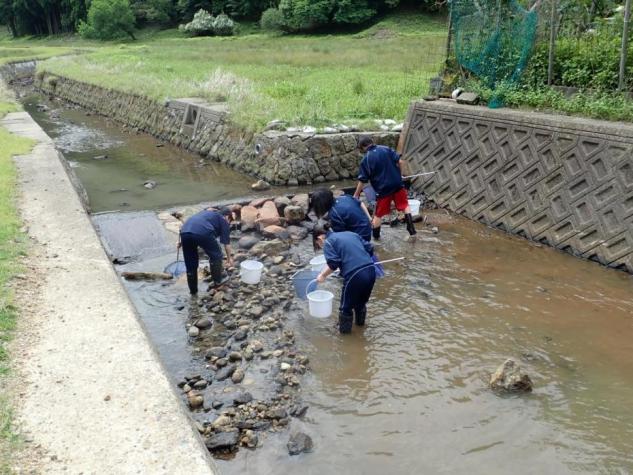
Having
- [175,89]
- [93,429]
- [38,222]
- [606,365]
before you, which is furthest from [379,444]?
[175,89]

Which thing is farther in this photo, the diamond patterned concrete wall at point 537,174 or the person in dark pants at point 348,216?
the diamond patterned concrete wall at point 537,174

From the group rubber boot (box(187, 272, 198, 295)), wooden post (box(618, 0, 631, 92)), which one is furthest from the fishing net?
rubber boot (box(187, 272, 198, 295))

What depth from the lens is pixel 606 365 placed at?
562 centimetres

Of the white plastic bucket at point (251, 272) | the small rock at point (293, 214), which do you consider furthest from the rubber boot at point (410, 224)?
the white plastic bucket at point (251, 272)

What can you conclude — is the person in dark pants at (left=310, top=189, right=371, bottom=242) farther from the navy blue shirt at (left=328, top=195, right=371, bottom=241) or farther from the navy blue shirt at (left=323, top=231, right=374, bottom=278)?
the navy blue shirt at (left=323, top=231, right=374, bottom=278)

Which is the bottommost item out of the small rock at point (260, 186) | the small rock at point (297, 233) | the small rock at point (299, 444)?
the small rock at point (260, 186)

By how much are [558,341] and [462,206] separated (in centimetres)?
468

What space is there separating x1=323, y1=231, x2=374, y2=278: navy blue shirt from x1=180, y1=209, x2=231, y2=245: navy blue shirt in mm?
1568

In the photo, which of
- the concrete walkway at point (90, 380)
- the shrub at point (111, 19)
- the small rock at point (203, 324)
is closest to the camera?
the concrete walkway at point (90, 380)

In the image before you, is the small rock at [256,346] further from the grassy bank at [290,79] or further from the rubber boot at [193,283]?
the grassy bank at [290,79]

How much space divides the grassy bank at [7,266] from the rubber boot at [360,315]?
11.2 feet

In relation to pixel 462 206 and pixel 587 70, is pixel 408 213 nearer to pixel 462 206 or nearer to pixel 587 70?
pixel 462 206

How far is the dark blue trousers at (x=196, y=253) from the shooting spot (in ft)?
22.1

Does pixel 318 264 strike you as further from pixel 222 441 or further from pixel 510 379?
pixel 222 441
